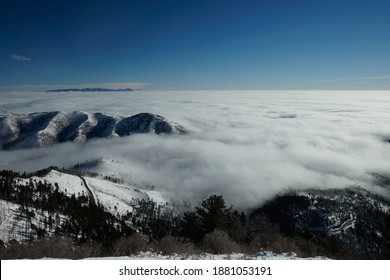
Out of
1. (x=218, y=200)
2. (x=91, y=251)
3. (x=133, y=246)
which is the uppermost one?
(x=91, y=251)

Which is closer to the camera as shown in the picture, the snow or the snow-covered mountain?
the snow-covered mountain

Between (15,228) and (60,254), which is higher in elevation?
(60,254)

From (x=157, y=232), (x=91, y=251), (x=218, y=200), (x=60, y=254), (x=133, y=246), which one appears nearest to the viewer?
(x=60, y=254)

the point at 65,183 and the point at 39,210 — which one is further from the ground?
the point at 39,210

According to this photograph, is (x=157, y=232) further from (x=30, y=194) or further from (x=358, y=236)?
(x=358, y=236)

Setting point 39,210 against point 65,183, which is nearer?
point 39,210

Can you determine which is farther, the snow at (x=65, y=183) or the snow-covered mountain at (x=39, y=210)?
the snow at (x=65, y=183)
